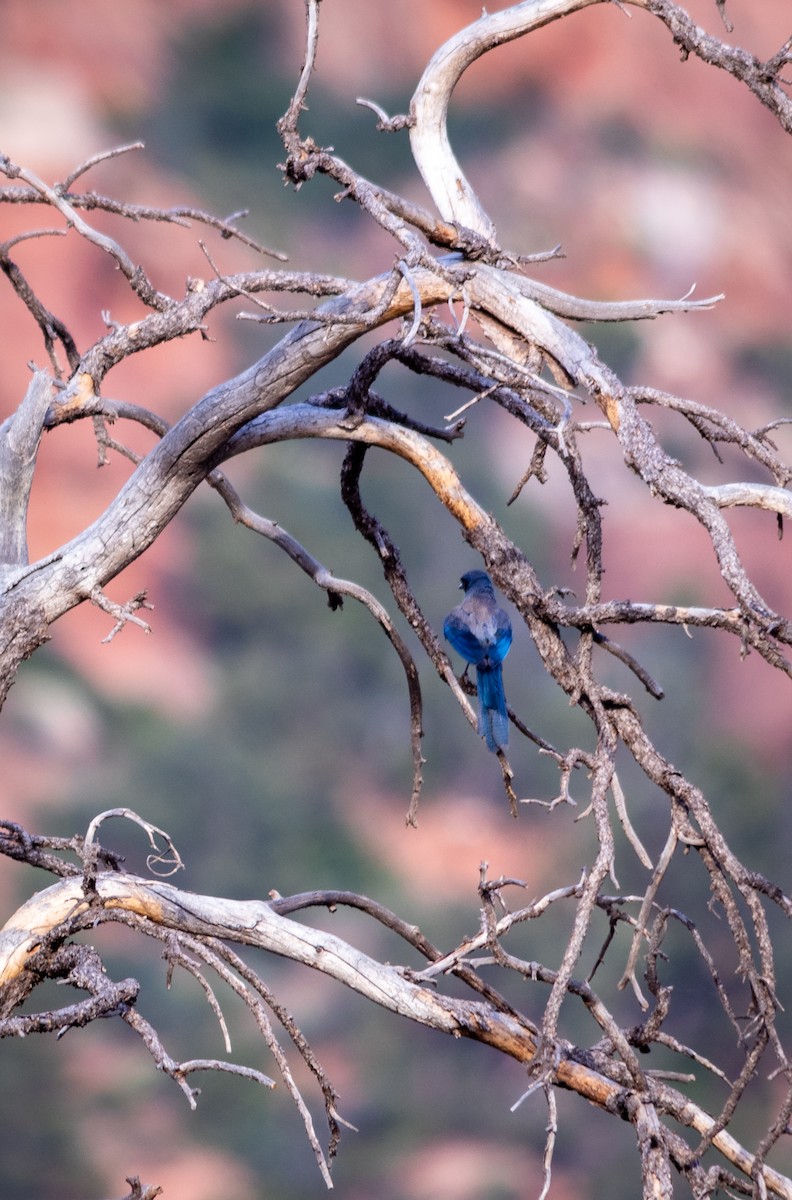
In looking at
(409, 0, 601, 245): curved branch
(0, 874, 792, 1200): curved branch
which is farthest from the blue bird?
(409, 0, 601, 245): curved branch

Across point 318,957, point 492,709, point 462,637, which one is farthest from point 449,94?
point 318,957

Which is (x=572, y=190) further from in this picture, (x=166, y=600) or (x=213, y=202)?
(x=166, y=600)

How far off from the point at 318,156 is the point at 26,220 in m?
3.16

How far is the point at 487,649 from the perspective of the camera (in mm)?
2803

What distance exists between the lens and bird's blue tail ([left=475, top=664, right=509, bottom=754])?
2.73 metres

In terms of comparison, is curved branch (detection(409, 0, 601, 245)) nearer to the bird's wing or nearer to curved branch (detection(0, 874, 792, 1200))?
the bird's wing

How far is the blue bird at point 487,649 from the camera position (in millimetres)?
2746

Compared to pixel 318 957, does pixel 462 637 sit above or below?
above

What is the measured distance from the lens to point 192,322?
233cm

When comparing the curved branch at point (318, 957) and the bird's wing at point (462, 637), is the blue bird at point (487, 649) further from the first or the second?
the curved branch at point (318, 957)

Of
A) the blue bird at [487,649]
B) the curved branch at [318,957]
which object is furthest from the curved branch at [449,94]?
the curved branch at [318,957]

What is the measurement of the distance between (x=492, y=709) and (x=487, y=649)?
0.13 meters

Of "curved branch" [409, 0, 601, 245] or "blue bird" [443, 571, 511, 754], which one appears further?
"blue bird" [443, 571, 511, 754]

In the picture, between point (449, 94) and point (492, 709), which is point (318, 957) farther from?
point (449, 94)
